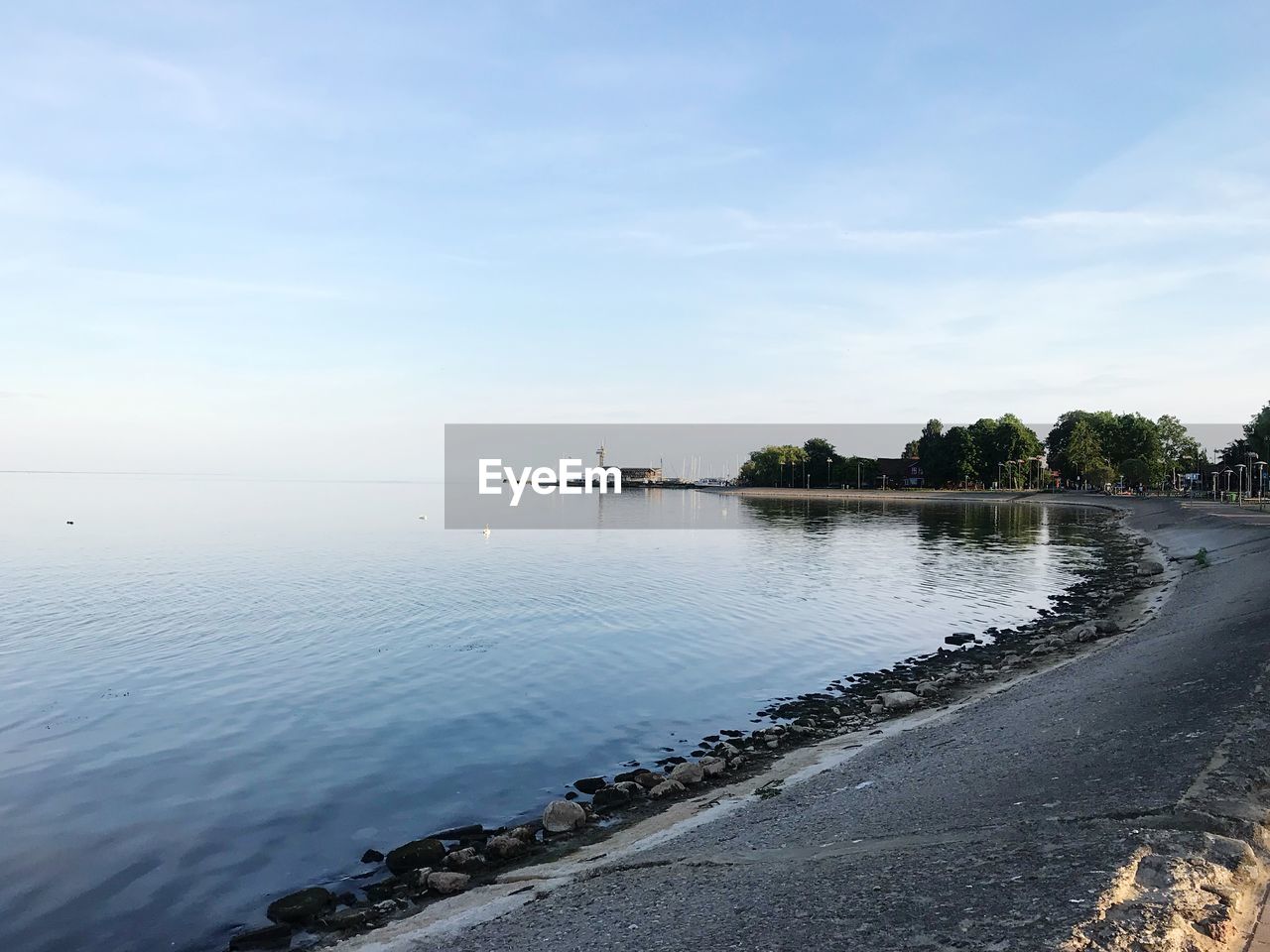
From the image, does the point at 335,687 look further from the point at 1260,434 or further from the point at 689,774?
the point at 1260,434

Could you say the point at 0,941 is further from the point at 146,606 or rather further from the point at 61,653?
the point at 146,606

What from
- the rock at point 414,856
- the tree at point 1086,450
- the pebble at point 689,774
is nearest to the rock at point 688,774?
the pebble at point 689,774

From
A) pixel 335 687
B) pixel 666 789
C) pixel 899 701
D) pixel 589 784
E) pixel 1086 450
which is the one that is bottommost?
pixel 335 687

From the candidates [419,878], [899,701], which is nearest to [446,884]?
[419,878]

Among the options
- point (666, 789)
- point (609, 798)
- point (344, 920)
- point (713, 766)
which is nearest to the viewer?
point (344, 920)

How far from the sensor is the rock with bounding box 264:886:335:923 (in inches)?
470

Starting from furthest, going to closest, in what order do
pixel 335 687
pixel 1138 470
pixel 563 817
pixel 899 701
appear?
pixel 1138 470 → pixel 335 687 → pixel 899 701 → pixel 563 817

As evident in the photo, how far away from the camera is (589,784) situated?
17.2 metres

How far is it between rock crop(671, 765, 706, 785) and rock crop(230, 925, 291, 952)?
7.90m

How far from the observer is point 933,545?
249 ft

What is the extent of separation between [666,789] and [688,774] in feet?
2.62

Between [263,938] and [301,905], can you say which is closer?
[263,938]

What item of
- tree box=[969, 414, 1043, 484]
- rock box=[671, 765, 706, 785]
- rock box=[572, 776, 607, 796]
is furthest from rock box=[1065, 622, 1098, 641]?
tree box=[969, 414, 1043, 484]

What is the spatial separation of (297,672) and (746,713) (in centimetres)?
1517
